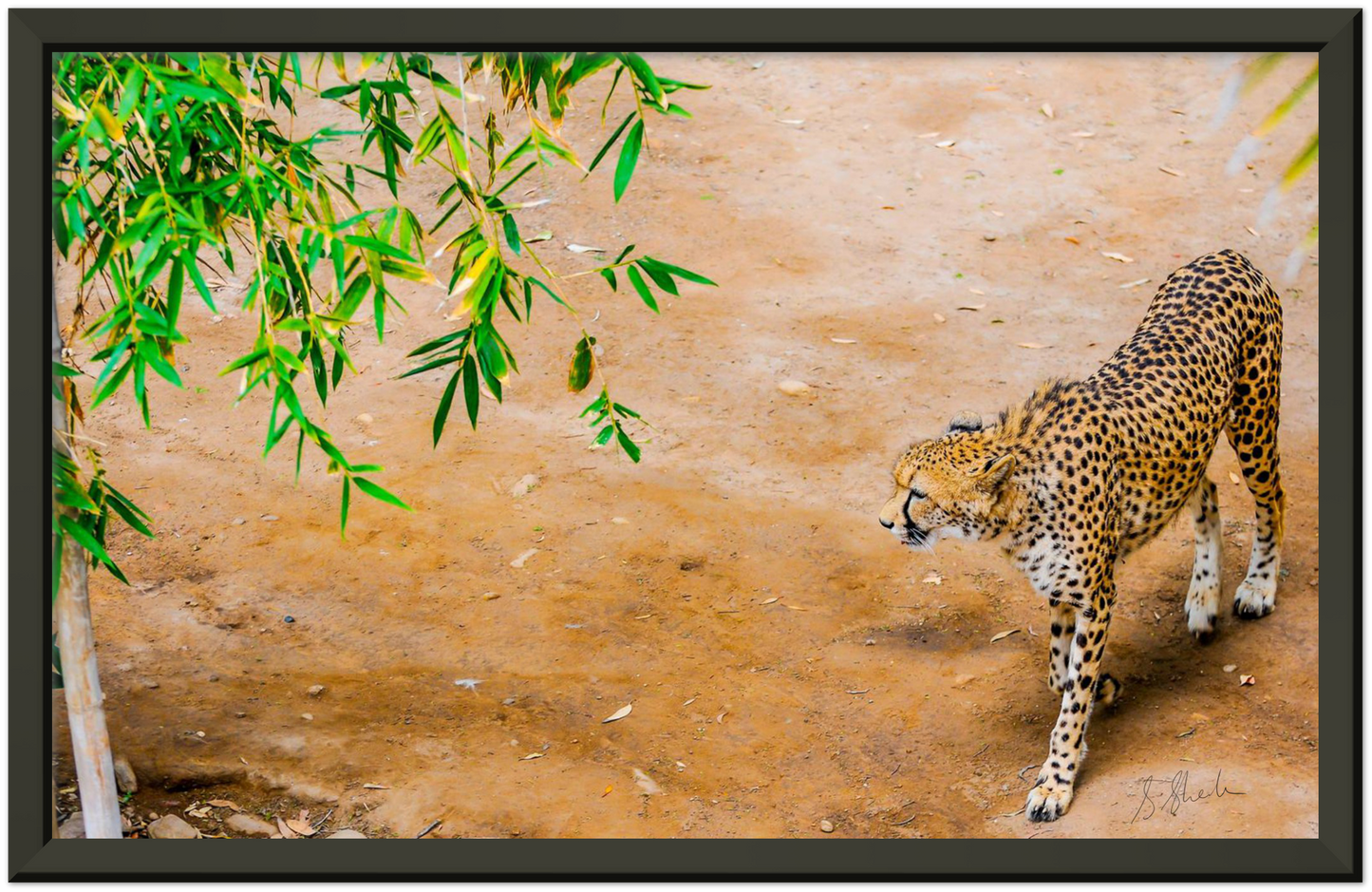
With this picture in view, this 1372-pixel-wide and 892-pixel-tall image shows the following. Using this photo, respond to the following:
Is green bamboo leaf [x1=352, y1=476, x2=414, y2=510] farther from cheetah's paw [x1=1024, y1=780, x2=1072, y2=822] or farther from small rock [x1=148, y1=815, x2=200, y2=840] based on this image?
cheetah's paw [x1=1024, y1=780, x2=1072, y2=822]

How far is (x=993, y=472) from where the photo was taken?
4.71 meters

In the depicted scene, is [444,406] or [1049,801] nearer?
[444,406]

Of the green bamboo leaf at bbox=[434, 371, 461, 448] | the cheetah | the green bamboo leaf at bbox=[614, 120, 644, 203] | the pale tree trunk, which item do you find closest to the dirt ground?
the cheetah

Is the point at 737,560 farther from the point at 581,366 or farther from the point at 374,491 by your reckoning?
the point at 374,491

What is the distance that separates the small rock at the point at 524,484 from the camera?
708 cm

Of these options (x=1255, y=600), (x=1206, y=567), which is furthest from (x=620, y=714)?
(x=1255, y=600)

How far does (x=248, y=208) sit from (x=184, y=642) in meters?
2.95

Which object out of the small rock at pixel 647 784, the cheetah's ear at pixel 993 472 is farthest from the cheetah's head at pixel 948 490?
the small rock at pixel 647 784

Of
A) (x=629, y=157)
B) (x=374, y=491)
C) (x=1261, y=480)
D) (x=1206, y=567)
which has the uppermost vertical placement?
(x=629, y=157)

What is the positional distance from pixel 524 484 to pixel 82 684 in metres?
3.48

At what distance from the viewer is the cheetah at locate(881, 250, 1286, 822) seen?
4812mm
